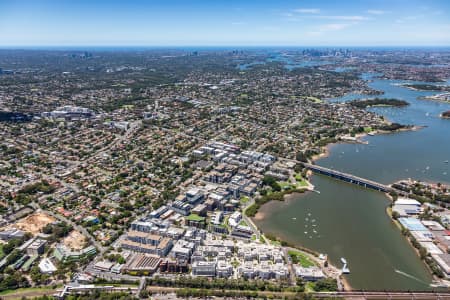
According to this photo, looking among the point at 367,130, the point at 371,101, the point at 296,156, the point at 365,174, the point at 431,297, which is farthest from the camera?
the point at 371,101

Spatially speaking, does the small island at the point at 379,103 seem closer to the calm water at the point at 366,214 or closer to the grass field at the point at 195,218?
the calm water at the point at 366,214

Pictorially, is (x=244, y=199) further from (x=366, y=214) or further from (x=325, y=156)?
(x=325, y=156)

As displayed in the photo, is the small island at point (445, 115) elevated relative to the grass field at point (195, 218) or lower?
elevated

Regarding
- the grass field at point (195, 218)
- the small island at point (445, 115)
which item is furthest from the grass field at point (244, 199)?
the small island at point (445, 115)

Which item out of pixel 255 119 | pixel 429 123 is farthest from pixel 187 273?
pixel 429 123

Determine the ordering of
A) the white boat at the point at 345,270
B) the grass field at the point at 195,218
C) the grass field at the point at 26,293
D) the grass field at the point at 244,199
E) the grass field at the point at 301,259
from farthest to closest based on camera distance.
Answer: the grass field at the point at 244,199 < the grass field at the point at 195,218 < the grass field at the point at 301,259 < the white boat at the point at 345,270 < the grass field at the point at 26,293

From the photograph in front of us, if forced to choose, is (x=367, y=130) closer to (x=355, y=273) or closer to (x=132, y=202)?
(x=355, y=273)
